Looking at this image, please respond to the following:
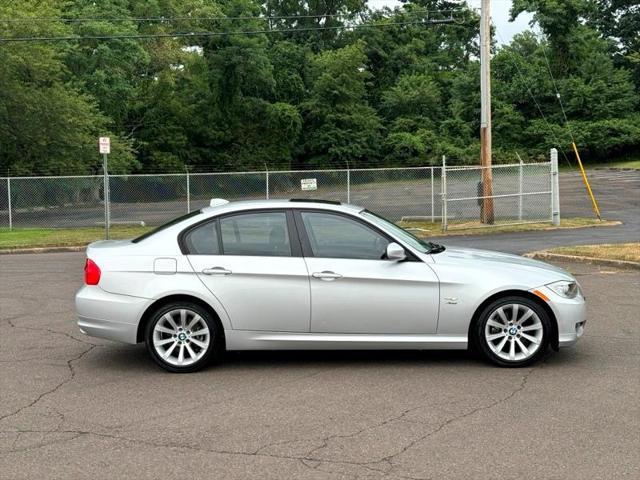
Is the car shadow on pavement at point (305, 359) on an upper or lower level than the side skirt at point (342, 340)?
lower

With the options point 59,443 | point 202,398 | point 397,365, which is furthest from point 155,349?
point 397,365

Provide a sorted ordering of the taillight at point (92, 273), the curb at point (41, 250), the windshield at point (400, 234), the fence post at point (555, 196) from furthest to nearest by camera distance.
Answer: the fence post at point (555, 196) < the curb at point (41, 250) < the windshield at point (400, 234) < the taillight at point (92, 273)

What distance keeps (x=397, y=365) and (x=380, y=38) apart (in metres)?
67.5

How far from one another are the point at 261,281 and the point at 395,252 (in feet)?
3.96

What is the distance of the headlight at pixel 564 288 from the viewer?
6.46 metres

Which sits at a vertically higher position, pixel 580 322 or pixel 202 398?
pixel 580 322

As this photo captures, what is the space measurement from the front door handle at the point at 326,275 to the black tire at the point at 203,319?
0.99 meters

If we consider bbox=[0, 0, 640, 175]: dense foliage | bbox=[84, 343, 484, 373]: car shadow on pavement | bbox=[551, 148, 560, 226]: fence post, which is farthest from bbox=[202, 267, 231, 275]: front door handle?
bbox=[0, 0, 640, 175]: dense foliage

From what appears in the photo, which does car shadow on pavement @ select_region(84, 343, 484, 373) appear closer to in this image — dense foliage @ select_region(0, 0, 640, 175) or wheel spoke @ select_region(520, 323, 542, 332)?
wheel spoke @ select_region(520, 323, 542, 332)

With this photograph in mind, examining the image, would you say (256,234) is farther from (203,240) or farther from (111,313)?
(111,313)

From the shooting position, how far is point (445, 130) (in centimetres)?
6088

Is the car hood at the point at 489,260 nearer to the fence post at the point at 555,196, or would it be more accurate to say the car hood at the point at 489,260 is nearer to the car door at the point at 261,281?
the car door at the point at 261,281

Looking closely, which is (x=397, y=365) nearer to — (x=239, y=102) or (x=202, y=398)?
(x=202, y=398)

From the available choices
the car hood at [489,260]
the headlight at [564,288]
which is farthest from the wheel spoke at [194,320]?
the headlight at [564,288]
